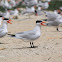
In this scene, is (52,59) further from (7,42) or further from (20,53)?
(7,42)

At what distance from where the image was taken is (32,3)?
25641 mm

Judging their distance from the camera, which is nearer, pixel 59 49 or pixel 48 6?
pixel 59 49

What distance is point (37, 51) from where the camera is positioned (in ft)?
23.8

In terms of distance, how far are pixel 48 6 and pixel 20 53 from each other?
19.4 meters

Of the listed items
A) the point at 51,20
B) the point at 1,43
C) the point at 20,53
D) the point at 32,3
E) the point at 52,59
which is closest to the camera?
the point at 52,59

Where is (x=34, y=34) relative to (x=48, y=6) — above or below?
above

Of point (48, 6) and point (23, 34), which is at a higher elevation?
point (23, 34)

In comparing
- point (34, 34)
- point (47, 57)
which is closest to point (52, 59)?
point (47, 57)

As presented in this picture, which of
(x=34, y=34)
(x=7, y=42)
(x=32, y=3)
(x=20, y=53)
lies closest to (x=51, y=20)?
(x=7, y=42)

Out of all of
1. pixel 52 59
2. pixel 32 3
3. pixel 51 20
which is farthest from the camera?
pixel 32 3

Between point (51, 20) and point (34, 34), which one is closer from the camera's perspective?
point (34, 34)

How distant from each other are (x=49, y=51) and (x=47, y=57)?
73 cm

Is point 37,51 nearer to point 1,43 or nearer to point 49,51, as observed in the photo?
point 49,51

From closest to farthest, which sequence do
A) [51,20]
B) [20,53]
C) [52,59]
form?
[52,59]
[20,53]
[51,20]
